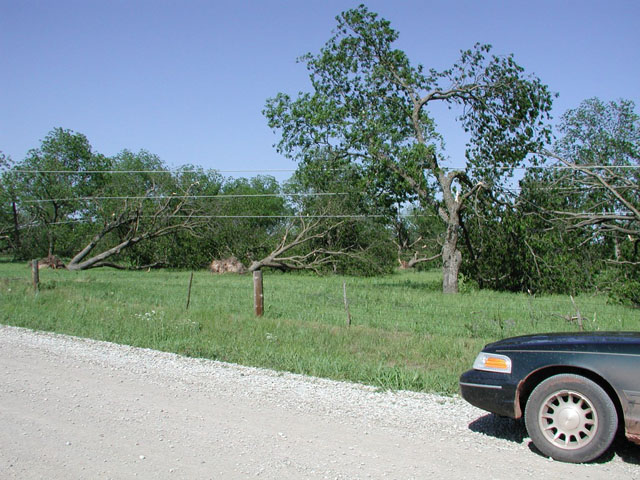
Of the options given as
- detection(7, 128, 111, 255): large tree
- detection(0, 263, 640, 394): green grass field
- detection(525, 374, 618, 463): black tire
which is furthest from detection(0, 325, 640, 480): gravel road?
detection(7, 128, 111, 255): large tree

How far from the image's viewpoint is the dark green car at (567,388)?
4.87 m

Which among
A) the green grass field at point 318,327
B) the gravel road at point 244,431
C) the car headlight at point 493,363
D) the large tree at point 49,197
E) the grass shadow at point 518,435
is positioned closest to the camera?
the gravel road at point 244,431

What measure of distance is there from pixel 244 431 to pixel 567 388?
2.86m

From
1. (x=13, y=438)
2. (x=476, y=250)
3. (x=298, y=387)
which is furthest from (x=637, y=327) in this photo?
(x=476, y=250)

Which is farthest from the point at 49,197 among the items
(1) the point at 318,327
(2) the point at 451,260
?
(1) the point at 318,327

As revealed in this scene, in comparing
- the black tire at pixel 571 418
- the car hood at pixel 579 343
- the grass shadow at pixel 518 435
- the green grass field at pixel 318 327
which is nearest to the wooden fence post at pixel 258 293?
the green grass field at pixel 318 327

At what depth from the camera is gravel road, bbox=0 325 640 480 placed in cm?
471

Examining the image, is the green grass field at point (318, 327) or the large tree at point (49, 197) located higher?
the large tree at point (49, 197)

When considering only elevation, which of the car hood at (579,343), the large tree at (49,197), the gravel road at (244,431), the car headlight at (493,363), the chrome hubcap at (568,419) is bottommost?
the gravel road at (244,431)

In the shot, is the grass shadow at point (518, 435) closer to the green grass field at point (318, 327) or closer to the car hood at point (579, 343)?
the car hood at point (579, 343)

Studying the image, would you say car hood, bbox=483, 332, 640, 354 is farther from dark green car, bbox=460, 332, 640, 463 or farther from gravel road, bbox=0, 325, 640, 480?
gravel road, bbox=0, 325, 640, 480

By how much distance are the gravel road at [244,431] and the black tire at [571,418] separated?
13cm

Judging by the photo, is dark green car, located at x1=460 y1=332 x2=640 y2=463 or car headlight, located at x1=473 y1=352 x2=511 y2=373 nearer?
dark green car, located at x1=460 y1=332 x2=640 y2=463

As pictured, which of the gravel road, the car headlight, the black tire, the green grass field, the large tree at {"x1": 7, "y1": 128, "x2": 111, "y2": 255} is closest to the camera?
the gravel road
